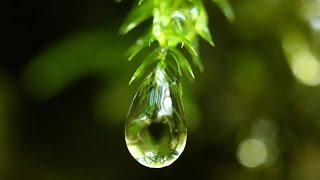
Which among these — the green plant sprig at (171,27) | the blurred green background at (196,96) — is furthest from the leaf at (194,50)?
the blurred green background at (196,96)

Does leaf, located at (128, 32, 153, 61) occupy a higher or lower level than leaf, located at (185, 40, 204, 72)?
higher

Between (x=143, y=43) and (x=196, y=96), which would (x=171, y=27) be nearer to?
(x=143, y=43)

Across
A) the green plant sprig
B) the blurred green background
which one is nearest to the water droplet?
the green plant sprig

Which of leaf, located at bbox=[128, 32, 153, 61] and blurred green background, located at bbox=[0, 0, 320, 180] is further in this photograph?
blurred green background, located at bbox=[0, 0, 320, 180]

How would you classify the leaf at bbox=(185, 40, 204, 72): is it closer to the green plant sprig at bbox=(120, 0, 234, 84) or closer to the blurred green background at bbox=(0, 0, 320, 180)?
the green plant sprig at bbox=(120, 0, 234, 84)

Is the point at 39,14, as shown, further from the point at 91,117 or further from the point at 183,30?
the point at 183,30

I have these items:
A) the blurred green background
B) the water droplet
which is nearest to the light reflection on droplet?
the blurred green background

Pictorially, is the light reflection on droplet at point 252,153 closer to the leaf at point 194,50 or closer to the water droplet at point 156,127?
the leaf at point 194,50
